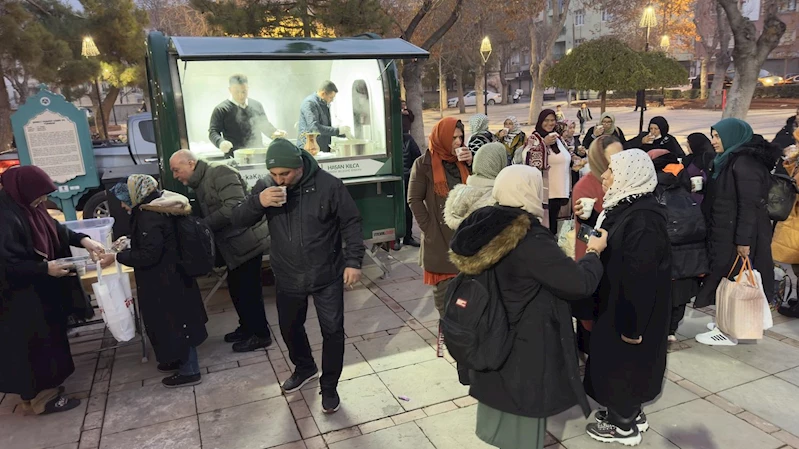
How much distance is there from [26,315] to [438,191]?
286 centimetres

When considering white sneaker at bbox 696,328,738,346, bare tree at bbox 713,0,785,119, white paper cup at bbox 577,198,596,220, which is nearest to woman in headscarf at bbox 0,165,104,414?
white paper cup at bbox 577,198,596,220

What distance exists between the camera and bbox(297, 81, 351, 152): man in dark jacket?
→ 6.30 meters

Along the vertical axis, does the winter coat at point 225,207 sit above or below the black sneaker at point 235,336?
above

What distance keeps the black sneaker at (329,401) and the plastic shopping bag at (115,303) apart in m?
1.62

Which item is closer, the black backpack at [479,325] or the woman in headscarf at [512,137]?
the black backpack at [479,325]

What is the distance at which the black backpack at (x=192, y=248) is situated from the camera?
3770mm

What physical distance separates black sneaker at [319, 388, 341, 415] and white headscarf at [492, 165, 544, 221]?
1880mm

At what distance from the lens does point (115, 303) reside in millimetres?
3994

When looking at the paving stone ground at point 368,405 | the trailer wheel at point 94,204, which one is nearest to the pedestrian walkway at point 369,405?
the paving stone ground at point 368,405

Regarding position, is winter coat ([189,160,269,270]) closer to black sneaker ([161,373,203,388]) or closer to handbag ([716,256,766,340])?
black sneaker ([161,373,203,388])

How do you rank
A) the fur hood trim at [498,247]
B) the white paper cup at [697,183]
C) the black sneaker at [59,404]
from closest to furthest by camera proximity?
1. the fur hood trim at [498,247]
2. the black sneaker at [59,404]
3. the white paper cup at [697,183]

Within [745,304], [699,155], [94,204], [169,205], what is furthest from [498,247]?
[94,204]

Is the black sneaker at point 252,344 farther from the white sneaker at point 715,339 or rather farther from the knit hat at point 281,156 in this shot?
the white sneaker at point 715,339

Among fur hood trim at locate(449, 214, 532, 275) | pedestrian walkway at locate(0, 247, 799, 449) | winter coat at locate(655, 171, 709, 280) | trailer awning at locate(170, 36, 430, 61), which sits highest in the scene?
trailer awning at locate(170, 36, 430, 61)
